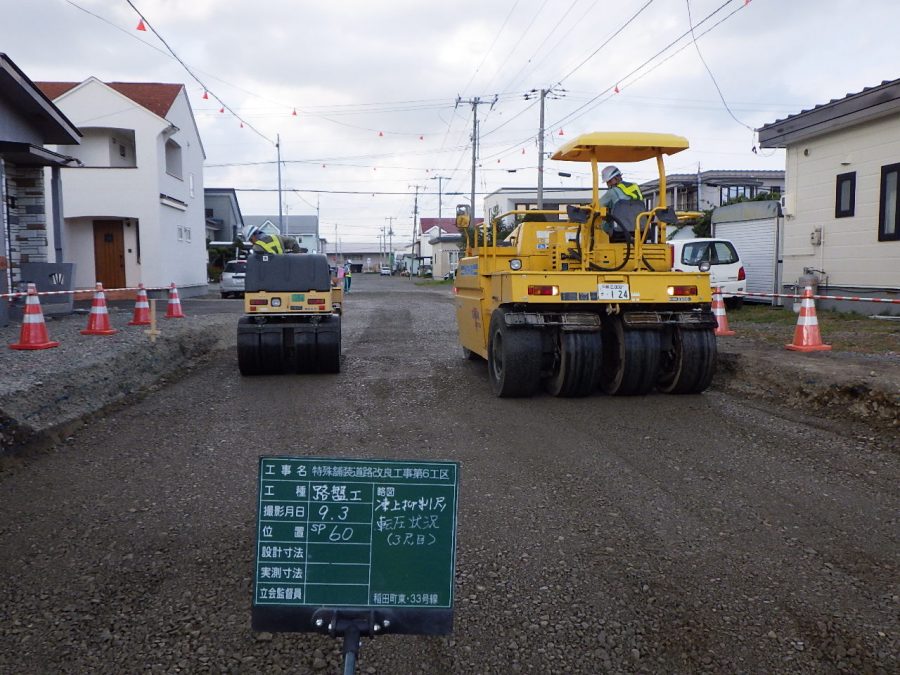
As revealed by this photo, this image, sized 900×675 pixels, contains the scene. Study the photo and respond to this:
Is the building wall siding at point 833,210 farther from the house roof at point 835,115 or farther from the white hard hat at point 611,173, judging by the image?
the white hard hat at point 611,173

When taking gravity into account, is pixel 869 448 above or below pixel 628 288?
below

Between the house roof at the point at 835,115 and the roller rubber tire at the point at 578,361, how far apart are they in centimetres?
906

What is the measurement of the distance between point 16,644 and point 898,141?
1512cm

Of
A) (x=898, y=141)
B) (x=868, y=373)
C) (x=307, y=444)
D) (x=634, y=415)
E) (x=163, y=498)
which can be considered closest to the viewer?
(x=163, y=498)

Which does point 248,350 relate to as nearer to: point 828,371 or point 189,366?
point 189,366

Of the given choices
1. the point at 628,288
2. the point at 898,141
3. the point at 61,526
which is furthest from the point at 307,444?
the point at 898,141

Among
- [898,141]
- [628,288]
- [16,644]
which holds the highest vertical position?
→ [898,141]

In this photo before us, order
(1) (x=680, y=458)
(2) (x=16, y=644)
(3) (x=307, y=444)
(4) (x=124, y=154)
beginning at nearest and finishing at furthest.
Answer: (2) (x=16, y=644)
(1) (x=680, y=458)
(3) (x=307, y=444)
(4) (x=124, y=154)

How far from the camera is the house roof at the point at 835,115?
44.7 ft

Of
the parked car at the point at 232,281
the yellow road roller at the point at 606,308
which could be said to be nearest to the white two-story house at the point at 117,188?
the parked car at the point at 232,281

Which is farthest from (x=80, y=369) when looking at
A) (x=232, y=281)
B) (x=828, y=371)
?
(x=232, y=281)

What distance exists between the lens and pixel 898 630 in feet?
10.6

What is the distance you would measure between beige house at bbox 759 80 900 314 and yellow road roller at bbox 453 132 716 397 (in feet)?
23.8

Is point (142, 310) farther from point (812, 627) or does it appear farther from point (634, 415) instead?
point (812, 627)
